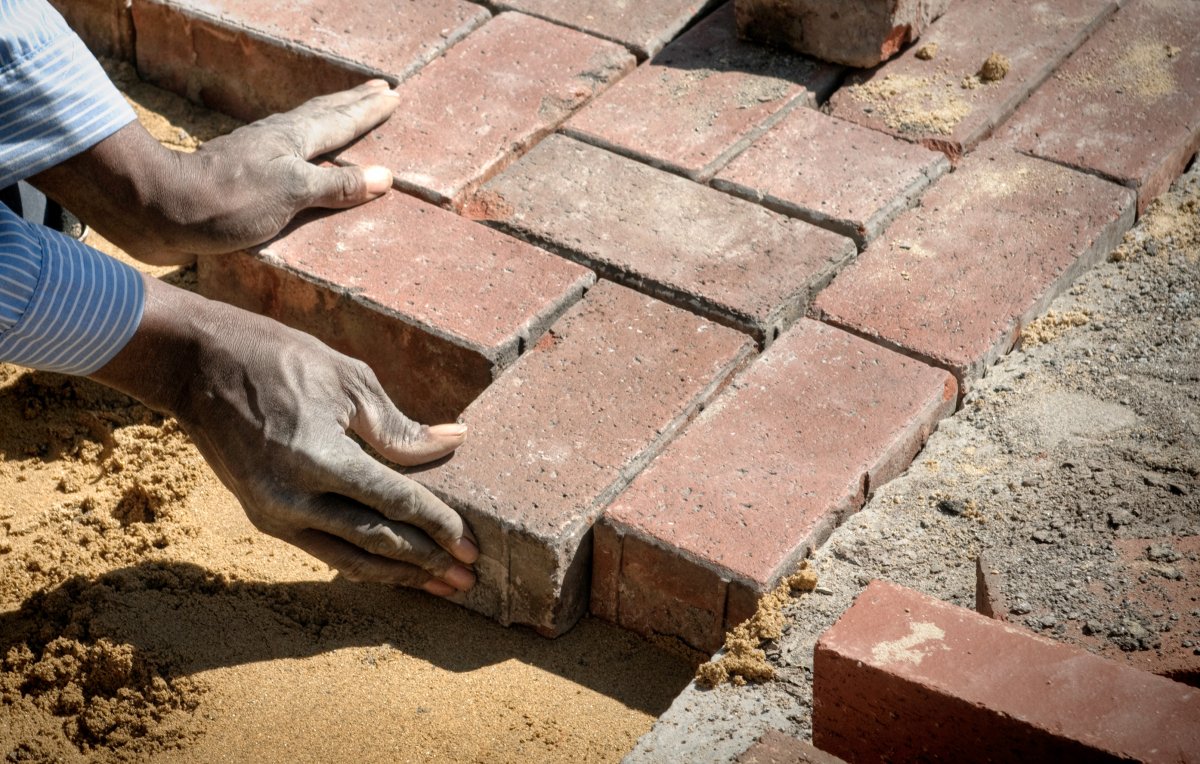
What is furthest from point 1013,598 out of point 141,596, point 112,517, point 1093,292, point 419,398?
point 112,517

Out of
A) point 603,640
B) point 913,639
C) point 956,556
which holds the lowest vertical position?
point 603,640

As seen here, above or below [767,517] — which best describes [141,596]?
below

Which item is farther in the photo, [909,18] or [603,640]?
[909,18]

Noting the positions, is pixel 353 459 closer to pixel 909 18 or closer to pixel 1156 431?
pixel 1156 431

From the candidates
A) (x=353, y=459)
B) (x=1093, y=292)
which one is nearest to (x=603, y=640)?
(x=353, y=459)

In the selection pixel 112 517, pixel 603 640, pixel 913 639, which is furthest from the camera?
pixel 112 517

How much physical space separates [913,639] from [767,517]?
626mm

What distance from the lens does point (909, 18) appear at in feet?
13.4

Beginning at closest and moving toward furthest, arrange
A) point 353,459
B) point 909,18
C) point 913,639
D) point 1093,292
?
point 913,639 < point 353,459 < point 1093,292 < point 909,18

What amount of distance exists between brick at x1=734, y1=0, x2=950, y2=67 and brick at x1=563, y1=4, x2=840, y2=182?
52mm

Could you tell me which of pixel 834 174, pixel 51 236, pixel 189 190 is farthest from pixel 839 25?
pixel 51 236

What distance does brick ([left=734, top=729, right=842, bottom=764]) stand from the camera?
6.86 feet

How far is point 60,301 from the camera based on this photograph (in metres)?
2.69

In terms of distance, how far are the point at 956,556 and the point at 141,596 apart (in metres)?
1.71
